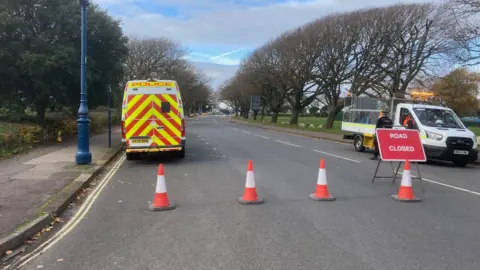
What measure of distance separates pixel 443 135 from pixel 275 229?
10.2 metres

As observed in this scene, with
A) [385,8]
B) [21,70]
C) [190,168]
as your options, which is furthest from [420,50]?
[21,70]

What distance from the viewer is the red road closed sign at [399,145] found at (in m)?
9.48

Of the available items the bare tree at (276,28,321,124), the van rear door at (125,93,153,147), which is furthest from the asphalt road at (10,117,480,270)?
the bare tree at (276,28,321,124)

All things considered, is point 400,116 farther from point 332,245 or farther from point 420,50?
point 420,50

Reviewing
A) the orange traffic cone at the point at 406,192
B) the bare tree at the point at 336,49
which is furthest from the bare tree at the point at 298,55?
the orange traffic cone at the point at 406,192

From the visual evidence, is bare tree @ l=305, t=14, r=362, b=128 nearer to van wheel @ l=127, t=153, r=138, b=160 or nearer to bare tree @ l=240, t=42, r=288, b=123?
bare tree @ l=240, t=42, r=288, b=123

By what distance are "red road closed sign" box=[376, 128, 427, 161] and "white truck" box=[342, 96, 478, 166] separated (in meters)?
4.95

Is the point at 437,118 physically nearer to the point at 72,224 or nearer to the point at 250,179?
the point at 250,179

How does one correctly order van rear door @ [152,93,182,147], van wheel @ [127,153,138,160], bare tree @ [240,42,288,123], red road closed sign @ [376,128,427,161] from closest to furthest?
red road closed sign @ [376,128,427,161] < van rear door @ [152,93,182,147] < van wheel @ [127,153,138,160] < bare tree @ [240,42,288,123]

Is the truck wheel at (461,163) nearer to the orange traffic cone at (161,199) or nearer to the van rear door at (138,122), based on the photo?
the van rear door at (138,122)

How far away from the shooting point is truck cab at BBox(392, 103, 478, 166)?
542 inches

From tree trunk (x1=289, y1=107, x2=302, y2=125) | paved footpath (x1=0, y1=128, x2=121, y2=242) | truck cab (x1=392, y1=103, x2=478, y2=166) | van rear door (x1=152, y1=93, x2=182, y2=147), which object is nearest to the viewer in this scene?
paved footpath (x1=0, y1=128, x2=121, y2=242)

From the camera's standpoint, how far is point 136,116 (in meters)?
13.4

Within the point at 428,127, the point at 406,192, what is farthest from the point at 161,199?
the point at 428,127
